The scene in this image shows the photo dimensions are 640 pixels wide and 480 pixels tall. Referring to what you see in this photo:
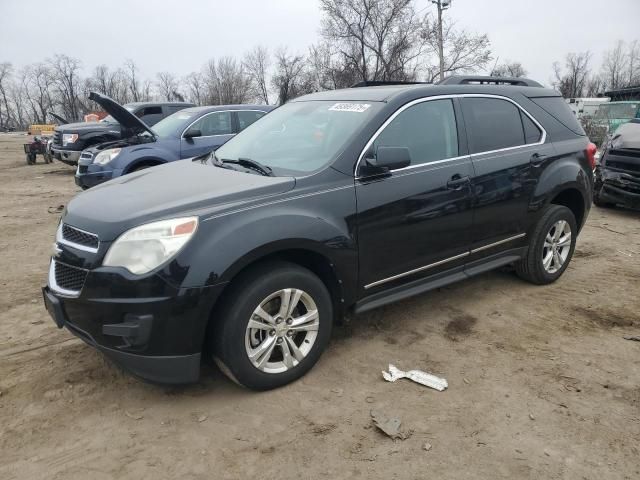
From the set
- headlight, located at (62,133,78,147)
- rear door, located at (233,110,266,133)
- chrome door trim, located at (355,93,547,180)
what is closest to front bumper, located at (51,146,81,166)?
headlight, located at (62,133,78,147)

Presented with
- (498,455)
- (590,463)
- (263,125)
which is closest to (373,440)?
(498,455)

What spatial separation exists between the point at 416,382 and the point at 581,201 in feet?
9.51

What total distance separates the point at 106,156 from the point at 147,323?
19.7 ft

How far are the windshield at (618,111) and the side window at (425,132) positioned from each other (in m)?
17.7

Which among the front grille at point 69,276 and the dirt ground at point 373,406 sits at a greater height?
the front grille at point 69,276

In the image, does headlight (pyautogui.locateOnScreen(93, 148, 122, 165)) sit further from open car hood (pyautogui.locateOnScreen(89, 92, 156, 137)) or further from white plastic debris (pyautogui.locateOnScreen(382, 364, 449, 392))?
white plastic debris (pyautogui.locateOnScreen(382, 364, 449, 392))

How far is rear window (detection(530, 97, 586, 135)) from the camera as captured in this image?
459 cm

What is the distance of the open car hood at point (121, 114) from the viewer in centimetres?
727

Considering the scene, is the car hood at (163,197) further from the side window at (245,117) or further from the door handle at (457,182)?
the side window at (245,117)

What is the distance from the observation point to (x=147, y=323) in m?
2.58

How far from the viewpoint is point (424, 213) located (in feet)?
11.6

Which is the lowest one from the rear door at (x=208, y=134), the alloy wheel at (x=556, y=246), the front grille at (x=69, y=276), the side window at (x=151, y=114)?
the alloy wheel at (x=556, y=246)

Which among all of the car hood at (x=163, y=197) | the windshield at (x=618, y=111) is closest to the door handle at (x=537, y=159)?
the car hood at (x=163, y=197)

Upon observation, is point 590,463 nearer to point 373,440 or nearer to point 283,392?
point 373,440
